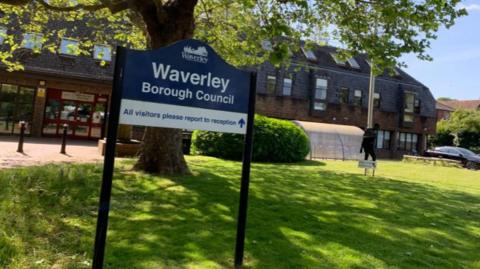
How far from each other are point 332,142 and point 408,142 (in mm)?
18362

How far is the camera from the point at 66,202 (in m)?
6.57

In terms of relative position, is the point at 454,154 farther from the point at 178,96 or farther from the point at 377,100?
the point at 178,96

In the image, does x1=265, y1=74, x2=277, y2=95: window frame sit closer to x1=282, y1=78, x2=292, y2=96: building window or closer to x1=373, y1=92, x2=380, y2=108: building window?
x1=282, y1=78, x2=292, y2=96: building window

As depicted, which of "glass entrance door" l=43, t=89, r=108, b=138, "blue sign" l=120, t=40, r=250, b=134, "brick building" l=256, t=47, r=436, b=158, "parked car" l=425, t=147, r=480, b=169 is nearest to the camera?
"blue sign" l=120, t=40, r=250, b=134

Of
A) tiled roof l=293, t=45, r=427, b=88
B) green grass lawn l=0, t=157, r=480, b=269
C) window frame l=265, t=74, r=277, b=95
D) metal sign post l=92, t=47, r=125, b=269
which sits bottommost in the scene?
green grass lawn l=0, t=157, r=480, b=269

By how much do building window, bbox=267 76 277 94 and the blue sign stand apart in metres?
27.8

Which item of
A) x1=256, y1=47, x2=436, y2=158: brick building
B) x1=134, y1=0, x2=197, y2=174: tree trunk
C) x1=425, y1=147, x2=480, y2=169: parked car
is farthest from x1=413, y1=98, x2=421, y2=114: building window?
x1=134, y1=0, x2=197, y2=174: tree trunk

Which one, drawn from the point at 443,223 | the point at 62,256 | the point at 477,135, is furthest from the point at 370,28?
the point at 477,135

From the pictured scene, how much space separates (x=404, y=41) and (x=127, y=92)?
26.7 ft

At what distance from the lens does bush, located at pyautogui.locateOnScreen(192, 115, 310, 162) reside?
1694 cm

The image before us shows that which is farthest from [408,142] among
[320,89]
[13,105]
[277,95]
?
[13,105]

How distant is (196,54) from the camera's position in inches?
173

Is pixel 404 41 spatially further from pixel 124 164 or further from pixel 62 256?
pixel 62 256

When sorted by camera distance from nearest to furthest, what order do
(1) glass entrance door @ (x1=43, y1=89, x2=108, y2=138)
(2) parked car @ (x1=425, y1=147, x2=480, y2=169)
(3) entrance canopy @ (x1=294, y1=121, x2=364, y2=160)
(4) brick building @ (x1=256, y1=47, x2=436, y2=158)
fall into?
(1) glass entrance door @ (x1=43, y1=89, x2=108, y2=138) < (3) entrance canopy @ (x1=294, y1=121, x2=364, y2=160) < (2) parked car @ (x1=425, y1=147, x2=480, y2=169) < (4) brick building @ (x1=256, y1=47, x2=436, y2=158)
